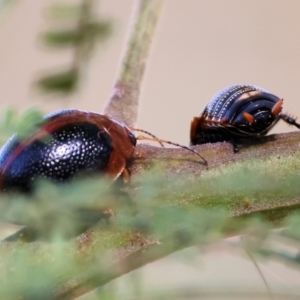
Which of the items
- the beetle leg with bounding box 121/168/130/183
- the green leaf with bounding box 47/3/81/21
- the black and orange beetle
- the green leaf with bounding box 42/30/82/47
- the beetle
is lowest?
the black and orange beetle

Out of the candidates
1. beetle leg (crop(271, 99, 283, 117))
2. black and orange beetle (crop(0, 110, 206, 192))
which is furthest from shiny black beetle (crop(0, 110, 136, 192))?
beetle leg (crop(271, 99, 283, 117))

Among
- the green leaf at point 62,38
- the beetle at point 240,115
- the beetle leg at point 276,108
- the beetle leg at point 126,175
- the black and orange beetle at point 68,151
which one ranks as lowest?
the black and orange beetle at point 68,151

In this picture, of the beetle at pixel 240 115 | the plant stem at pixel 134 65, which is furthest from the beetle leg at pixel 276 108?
the plant stem at pixel 134 65

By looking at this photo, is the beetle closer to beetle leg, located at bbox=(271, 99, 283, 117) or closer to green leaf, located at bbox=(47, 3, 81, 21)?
beetle leg, located at bbox=(271, 99, 283, 117)

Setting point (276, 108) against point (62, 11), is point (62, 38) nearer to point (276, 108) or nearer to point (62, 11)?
point (62, 11)

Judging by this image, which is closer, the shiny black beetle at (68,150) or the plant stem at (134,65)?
the shiny black beetle at (68,150)

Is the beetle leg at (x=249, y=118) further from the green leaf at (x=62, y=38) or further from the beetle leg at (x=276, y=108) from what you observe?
the green leaf at (x=62, y=38)
